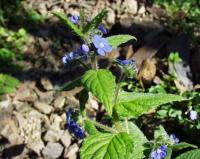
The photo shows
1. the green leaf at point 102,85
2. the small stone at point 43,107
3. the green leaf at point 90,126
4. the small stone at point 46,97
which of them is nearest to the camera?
the green leaf at point 102,85

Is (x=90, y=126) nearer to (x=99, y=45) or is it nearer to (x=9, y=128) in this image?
(x=99, y=45)

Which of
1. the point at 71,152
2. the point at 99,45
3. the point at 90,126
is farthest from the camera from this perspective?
the point at 71,152

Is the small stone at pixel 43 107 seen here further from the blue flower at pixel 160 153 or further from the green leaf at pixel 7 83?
the blue flower at pixel 160 153

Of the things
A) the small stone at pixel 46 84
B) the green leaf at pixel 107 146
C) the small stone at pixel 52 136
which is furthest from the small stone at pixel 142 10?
the green leaf at pixel 107 146

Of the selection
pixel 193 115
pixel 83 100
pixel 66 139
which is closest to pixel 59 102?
pixel 66 139

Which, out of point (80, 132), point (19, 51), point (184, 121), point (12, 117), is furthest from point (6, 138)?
point (80, 132)
